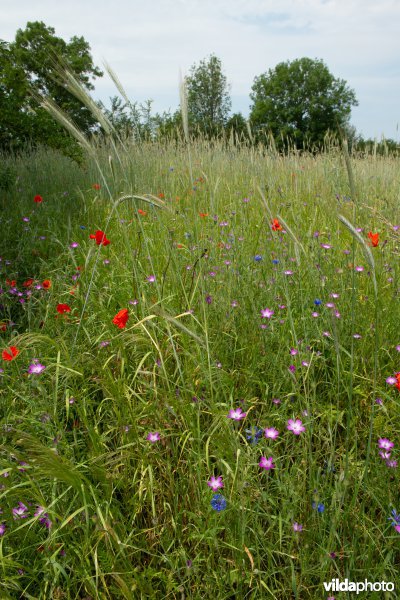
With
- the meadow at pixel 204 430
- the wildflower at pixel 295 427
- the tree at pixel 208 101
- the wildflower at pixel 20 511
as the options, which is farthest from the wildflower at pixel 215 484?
the tree at pixel 208 101

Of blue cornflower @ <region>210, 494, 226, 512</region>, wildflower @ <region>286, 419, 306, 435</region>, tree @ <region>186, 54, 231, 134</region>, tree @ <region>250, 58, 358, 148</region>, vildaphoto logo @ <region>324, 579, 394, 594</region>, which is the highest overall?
tree @ <region>250, 58, 358, 148</region>

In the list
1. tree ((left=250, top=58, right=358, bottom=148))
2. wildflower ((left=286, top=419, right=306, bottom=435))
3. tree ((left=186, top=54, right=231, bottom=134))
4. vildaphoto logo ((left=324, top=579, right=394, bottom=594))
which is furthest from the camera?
tree ((left=250, top=58, right=358, bottom=148))

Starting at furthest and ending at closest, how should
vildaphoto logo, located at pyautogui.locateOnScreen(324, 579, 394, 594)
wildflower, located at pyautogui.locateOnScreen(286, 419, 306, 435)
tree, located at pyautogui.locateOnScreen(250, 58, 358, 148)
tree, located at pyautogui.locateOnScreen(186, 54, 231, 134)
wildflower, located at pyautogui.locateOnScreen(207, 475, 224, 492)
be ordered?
tree, located at pyautogui.locateOnScreen(250, 58, 358, 148) < tree, located at pyautogui.locateOnScreen(186, 54, 231, 134) < wildflower, located at pyautogui.locateOnScreen(286, 419, 306, 435) < wildflower, located at pyautogui.locateOnScreen(207, 475, 224, 492) < vildaphoto logo, located at pyautogui.locateOnScreen(324, 579, 394, 594)

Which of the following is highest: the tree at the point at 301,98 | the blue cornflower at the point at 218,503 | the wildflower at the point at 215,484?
the tree at the point at 301,98

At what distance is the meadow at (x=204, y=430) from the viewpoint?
1.04 m

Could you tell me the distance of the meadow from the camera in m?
1.04

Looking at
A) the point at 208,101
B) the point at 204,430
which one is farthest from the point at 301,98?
the point at 204,430

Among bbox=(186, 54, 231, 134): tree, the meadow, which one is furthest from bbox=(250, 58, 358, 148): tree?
the meadow

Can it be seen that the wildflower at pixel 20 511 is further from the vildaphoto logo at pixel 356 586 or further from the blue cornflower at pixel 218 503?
the vildaphoto logo at pixel 356 586

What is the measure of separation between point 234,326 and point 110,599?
0.98m

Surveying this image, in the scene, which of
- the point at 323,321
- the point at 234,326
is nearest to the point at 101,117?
the point at 234,326

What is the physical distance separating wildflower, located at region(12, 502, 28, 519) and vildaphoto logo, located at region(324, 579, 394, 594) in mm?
770

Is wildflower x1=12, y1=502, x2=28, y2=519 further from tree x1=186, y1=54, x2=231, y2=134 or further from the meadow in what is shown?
tree x1=186, y1=54, x2=231, y2=134

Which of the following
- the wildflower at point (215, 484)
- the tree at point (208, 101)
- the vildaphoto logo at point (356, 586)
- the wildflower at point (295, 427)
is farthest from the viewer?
the tree at point (208, 101)
